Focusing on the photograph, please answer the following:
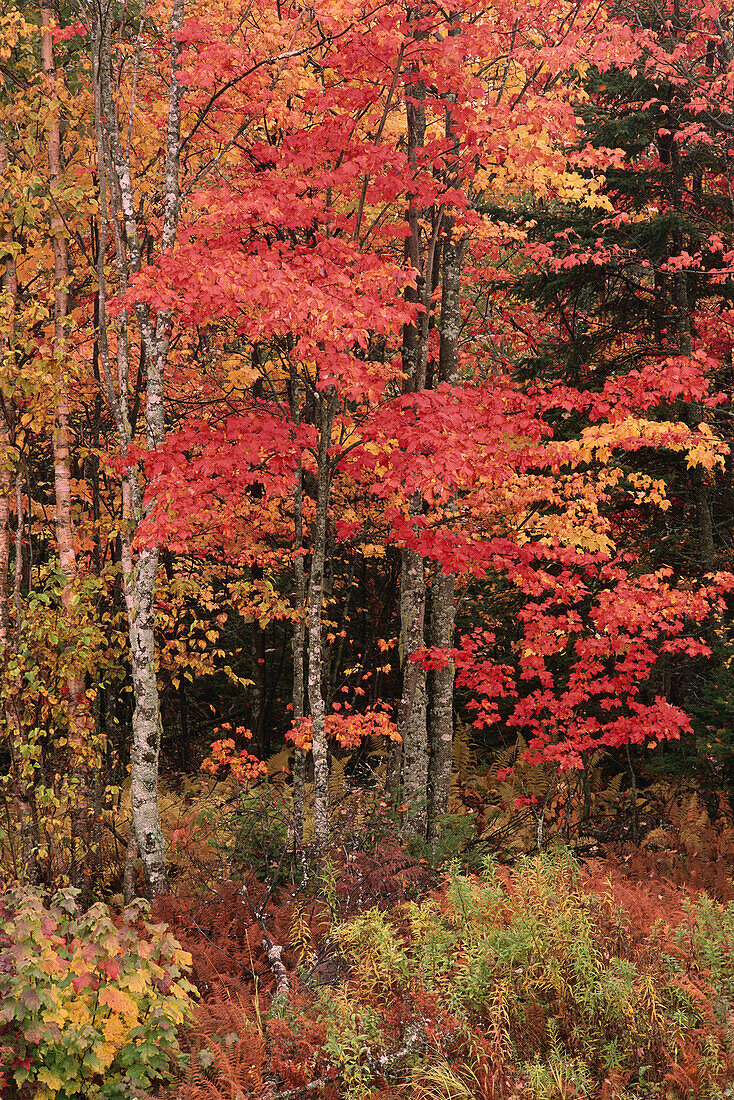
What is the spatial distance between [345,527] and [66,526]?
2.57 m

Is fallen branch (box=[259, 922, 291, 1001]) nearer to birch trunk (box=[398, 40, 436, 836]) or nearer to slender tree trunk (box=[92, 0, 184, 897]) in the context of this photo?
slender tree trunk (box=[92, 0, 184, 897])

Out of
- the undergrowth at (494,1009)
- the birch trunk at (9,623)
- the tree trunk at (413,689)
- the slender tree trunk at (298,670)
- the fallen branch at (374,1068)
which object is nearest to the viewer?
the undergrowth at (494,1009)

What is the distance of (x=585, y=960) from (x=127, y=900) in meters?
3.86

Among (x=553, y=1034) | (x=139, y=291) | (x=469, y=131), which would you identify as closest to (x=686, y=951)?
(x=553, y=1034)

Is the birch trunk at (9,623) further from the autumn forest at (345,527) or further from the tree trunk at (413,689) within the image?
the tree trunk at (413,689)

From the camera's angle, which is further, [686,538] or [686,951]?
[686,538]

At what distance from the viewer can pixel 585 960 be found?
14.5 feet

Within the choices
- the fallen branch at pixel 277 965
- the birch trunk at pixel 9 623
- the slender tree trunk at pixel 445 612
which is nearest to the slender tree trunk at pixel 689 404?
the slender tree trunk at pixel 445 612

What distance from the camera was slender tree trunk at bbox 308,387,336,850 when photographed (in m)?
7.16

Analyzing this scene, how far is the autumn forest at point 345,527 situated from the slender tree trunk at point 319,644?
4 centimetres

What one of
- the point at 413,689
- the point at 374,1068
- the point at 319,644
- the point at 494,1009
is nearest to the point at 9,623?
the point at 319,644

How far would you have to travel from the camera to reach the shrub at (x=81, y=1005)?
3775 millimetres

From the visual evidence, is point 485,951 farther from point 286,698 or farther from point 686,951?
point 286,698

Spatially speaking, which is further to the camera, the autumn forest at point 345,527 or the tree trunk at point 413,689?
the tree trunk at point 413,689
